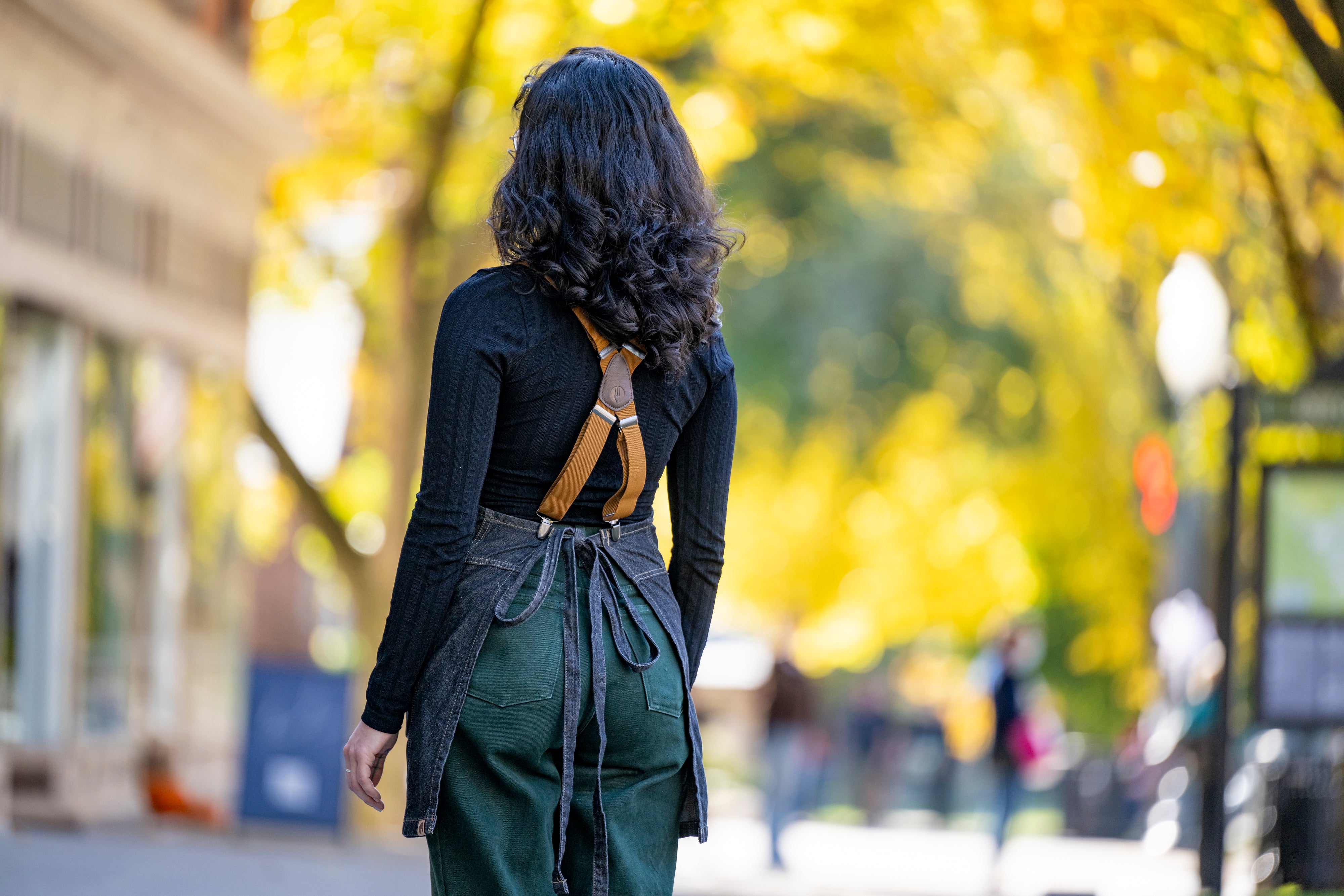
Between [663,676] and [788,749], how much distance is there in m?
11.4

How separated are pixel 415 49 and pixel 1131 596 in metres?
10.5

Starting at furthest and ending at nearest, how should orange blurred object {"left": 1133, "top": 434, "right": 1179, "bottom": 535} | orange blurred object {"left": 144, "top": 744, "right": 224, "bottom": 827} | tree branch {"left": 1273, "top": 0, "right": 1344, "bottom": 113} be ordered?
orange blurred object {"left": 1133, "top": 434, "right": 1179, "bottom": 535}
orange blurred object {"left": 144, "top": 744, "right": 224, "bottom": 827}
tree branch {"left": 1273, "top": 0, "right": 1344, "bottom": 113}

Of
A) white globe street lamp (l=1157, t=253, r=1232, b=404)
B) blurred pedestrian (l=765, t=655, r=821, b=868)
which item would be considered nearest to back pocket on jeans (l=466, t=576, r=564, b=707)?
white globe street lamp (l=1157, t=253, r=1232, b=404)

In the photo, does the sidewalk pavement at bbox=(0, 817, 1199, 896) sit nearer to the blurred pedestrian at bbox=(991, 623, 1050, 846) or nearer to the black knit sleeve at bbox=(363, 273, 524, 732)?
the blurred pedestrian at bbox=(991, 623, 1050, 846)

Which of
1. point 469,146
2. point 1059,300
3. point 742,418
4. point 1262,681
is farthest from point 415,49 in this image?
point 742,418

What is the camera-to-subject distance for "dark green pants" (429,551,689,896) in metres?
2.62

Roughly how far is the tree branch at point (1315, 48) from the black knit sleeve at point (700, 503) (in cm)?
407

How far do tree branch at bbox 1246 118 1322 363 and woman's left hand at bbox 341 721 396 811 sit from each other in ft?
25.6

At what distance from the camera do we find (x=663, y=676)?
275 cm

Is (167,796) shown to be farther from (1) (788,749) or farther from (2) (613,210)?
(2) (613,210)

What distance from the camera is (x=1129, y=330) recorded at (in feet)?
57.4

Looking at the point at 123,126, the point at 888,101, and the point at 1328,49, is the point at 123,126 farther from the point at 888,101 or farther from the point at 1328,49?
the point at 1328,49

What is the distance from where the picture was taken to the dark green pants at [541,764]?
2.62 metres

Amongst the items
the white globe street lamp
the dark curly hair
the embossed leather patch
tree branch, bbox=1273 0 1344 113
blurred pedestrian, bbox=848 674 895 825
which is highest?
tree branch, bbox=1273 0 1344 113
